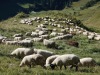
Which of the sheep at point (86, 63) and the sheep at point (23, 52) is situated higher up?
the sheep at point (23, 52)

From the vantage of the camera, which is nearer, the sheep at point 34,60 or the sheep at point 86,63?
the sheep at point 34,60

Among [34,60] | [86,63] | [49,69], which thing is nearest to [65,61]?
[49,69]

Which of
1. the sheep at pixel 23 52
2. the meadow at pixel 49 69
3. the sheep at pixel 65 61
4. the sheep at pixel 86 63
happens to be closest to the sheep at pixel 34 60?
the meadow at pixel 49 69

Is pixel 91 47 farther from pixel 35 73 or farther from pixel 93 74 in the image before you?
pixel 35 73

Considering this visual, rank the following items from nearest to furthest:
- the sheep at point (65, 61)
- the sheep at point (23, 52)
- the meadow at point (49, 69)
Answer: the meadow at point (49, 69), the sheep at point (65, 61), the sheep at point (23, 52)

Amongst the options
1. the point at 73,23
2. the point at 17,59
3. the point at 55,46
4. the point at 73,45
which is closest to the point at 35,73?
the point at 17,59

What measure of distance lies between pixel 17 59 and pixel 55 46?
41.1 ft

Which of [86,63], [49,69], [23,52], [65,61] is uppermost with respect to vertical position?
[23,52]

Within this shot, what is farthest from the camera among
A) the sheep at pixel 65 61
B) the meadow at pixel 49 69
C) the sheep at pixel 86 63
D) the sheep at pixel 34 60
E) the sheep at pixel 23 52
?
the sheep at pixel 86 63

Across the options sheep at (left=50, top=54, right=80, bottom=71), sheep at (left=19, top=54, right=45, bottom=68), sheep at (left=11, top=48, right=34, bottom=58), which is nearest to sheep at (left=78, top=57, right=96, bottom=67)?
sheep at (left=50, top=54, right=80, bottom=71)

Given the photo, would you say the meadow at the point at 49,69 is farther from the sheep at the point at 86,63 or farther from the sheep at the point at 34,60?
the sheep at the point at 86,63

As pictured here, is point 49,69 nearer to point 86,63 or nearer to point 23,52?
point 23,52

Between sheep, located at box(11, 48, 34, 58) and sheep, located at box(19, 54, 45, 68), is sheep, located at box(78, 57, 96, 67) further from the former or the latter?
sheep, located at box(19, 54, 45, 68)

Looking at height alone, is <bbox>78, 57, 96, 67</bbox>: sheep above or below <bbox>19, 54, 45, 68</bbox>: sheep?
below
